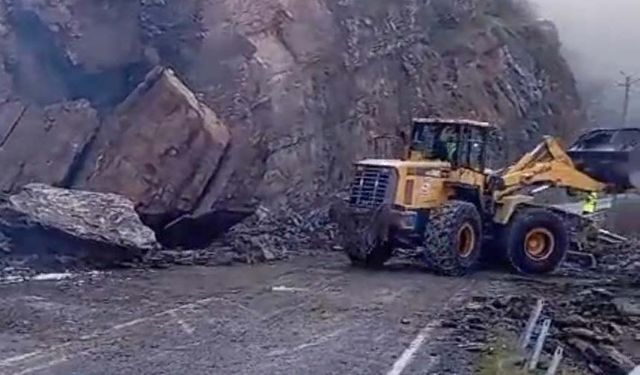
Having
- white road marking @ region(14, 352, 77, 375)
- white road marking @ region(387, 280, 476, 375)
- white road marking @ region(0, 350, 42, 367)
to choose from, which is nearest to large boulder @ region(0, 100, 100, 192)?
white road marking @ region(387, 280, 476, 375)

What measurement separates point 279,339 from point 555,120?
76.7 ft

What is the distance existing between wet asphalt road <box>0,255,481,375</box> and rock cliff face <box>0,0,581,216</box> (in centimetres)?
555

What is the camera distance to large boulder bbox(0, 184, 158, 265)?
15375 mm

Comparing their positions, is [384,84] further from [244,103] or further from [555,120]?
[555,120]

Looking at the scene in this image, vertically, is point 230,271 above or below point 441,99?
below

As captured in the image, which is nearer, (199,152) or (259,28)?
(199,152)

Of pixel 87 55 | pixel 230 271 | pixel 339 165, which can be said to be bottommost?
pixel 230 271

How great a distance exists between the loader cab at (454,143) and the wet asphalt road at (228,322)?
1921 millimetres

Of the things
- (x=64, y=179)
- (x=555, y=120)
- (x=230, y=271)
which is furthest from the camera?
(x=555, y=120)

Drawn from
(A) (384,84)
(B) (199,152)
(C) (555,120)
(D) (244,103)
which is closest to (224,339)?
(B) (199,152)

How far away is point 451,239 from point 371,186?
1.54m

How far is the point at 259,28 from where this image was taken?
22125mm

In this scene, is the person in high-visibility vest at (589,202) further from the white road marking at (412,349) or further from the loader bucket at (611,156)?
the white road marking at (412,349)

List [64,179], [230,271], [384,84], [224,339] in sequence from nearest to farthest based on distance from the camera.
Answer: [224,339], [230,271], [64,179], [384,84]
